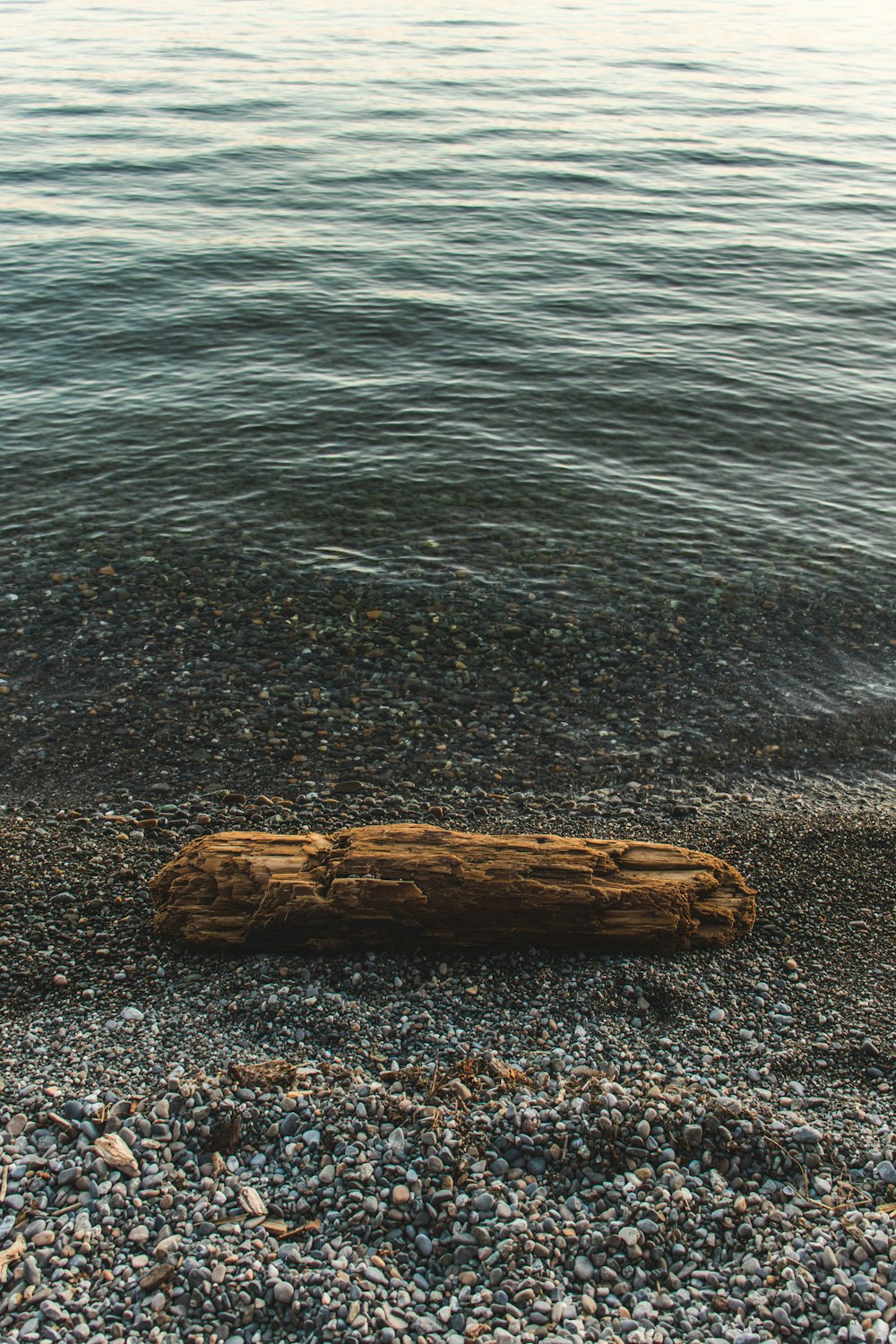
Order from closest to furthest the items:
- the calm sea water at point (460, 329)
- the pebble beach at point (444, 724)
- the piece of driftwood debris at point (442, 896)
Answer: the pebble beach at point (444, 724), the piece of driftwood debris at point (442, 896), the calm sea water at point (460, 329)

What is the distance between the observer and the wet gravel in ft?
19.9

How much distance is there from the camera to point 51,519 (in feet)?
60.6

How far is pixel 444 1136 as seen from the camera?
7.14 m

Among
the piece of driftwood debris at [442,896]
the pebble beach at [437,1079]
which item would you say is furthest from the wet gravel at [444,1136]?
the piece of driftwood debris at [442,896]

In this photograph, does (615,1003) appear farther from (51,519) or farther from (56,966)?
(51,519)

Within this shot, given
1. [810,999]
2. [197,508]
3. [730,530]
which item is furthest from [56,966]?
[730,530]

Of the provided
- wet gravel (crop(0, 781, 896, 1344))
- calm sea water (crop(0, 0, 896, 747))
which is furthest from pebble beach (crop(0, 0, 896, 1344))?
calm sea water (crop(0, 0, 896, 747))

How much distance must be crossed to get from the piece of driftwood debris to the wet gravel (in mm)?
251

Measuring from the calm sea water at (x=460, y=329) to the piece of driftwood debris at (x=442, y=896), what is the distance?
683 cm

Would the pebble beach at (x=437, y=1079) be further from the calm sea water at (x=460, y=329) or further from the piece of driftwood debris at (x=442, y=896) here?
the calm sea water at (x=460, y=329)

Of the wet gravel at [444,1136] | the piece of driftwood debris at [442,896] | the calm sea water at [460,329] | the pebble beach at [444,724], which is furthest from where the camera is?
the calm sea water at [460,329]

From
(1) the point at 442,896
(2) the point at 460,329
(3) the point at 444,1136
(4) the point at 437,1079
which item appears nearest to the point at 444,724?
(1) the point at 442,896

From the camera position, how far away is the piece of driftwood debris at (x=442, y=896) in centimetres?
909

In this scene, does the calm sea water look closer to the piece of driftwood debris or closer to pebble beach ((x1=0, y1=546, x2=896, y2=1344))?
pebble beach ((x1=0, y1=546, x2=896, y2=1344))
